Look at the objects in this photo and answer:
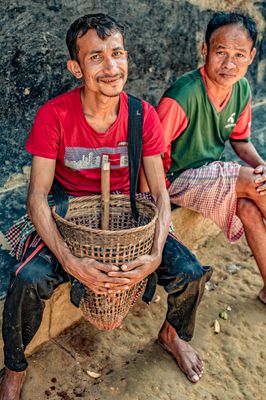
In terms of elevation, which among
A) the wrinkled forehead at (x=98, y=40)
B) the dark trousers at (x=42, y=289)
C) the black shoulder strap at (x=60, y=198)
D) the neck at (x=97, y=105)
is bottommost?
the dark trousers at (x=42, y=289)

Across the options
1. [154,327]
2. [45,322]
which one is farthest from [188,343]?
[45,322]

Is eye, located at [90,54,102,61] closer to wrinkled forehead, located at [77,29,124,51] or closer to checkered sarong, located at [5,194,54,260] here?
wrinkled forehead, located at [77,29,124,51]

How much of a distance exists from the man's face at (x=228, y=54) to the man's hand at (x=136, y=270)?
145cm

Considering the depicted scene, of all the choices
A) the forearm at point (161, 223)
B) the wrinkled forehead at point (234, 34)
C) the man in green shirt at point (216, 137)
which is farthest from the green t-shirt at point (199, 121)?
the forearm at point (161, 223)

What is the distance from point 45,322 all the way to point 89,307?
56 cm

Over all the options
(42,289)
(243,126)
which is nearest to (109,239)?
(42,289)

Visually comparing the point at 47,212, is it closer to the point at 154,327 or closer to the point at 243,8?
the point at 154,327

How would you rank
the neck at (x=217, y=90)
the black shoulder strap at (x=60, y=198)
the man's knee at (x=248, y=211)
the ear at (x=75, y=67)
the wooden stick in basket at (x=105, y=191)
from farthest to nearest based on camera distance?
the neck at (x=217, y=90)
the man's knee at (x=248, y=211)
the ear at (x=75, y=67)
the black shoulder strap at (x=60, y=198)
the wooden stick in basket at (x=105, y=191)

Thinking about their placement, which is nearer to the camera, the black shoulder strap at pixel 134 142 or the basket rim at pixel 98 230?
the basket rim at pixel 98 230

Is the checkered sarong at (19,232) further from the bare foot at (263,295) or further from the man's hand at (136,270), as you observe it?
the bare foot at (263,295)

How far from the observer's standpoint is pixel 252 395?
121 inches

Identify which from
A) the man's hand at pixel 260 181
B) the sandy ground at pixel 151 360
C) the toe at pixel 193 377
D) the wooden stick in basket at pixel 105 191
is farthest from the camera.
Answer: the man's hand at pixel 260 181

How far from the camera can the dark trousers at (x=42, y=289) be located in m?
Result: 2.59

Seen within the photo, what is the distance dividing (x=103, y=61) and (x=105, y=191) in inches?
26.7
